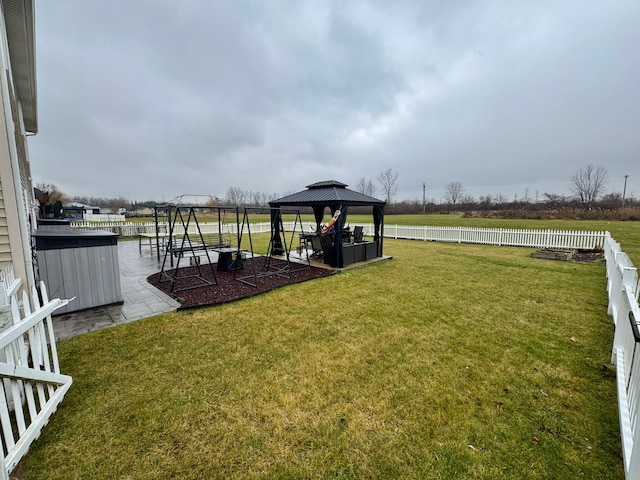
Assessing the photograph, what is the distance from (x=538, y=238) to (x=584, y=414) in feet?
42.0

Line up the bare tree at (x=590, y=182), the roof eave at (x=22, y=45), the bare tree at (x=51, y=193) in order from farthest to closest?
the bare tree at (x=590, y=182), the bare tree at (x=51, y=193), the roof eave at (x=22, y=45)

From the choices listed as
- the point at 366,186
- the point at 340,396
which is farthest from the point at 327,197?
the point at 366,186

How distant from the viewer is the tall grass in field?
183 cm

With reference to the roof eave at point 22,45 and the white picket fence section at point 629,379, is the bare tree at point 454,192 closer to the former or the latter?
the white picket fence section at point 629,379

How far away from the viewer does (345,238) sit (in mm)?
9883

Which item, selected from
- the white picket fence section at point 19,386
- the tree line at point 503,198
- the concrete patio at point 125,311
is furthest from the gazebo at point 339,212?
the tree line at point 503,198

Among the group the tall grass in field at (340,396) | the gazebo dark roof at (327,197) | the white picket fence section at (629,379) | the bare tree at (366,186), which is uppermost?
the bare tree at (366,186)

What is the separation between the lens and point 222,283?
6262mm

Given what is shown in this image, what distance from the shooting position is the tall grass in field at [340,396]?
183 cm

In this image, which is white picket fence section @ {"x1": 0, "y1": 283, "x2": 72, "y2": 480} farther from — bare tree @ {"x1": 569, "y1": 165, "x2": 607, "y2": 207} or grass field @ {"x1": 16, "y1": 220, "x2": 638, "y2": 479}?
bare tree @ {"x1": 569, "y1": 165, "x2": 607, "y2": 207}

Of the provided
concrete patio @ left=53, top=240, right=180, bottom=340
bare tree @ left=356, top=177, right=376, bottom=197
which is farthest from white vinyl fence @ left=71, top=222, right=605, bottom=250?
bare tree @ left=356, top=177, right=376, bottom=197

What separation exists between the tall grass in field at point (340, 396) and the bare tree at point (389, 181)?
43.1m

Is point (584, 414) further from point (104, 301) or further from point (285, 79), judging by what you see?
point (285, 79)

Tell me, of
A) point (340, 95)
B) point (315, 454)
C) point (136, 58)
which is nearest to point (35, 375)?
point (315, 454)
